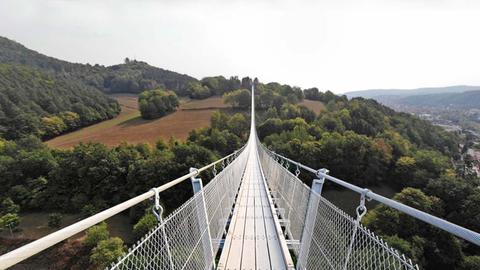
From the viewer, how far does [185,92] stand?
2714 inches

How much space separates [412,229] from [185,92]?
5648 centimetres

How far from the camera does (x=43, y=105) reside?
48344 mm

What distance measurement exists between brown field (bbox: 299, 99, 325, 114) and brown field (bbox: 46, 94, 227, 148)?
1804 centimetres

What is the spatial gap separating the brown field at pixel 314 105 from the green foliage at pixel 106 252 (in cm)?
4701

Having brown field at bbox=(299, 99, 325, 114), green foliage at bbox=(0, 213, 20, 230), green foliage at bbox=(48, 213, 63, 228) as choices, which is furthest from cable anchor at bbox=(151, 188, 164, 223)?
brown field at bbox=(299, 99, 325, 114)

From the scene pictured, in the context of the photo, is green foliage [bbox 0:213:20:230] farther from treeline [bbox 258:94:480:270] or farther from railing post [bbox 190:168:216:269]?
railing post [bbox 190:168:216:269]

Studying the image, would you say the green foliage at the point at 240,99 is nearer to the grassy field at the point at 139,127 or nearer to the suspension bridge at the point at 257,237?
the grassy field at the point at 139,127

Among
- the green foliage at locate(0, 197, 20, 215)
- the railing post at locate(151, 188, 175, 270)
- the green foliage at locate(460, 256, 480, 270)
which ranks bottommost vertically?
the green foliage at locate(0, 197, 20, 215)

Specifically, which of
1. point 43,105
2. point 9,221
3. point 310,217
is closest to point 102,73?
point 43,105

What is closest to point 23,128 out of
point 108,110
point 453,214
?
point 108,110

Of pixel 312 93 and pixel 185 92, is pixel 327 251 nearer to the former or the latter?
pixel 185 92

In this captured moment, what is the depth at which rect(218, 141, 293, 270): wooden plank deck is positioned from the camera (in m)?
3.21

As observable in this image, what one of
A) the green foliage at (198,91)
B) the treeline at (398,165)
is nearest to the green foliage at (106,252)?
the treeline at (398,165)

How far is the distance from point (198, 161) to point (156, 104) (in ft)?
82.4
